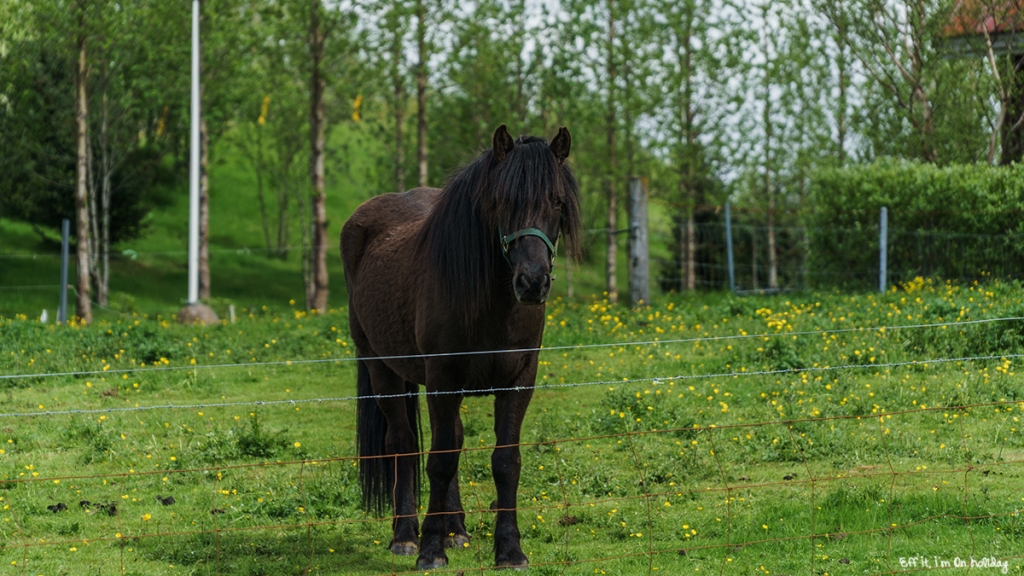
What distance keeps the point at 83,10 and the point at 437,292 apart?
1835cm

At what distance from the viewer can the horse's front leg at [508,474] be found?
5.91 m

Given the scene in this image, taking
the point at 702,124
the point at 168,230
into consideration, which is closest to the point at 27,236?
the point at 168,230

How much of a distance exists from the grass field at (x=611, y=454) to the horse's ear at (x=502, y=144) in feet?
5.56

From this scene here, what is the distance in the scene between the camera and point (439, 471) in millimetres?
6188

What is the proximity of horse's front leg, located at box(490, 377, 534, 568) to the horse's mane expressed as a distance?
0.59 m

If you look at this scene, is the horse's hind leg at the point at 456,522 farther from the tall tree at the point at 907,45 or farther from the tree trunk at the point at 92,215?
the tree trunk at the point at 92,215

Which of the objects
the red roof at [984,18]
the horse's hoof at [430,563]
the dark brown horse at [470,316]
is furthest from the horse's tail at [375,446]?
the red roof at [984,18]

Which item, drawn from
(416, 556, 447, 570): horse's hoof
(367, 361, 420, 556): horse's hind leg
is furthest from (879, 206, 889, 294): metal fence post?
(416, 556, 447, 570): horse's hoof

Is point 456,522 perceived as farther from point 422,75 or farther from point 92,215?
point 92,215

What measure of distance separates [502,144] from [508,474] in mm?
1945

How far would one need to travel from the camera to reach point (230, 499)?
761 cm

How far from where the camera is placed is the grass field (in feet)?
20.3

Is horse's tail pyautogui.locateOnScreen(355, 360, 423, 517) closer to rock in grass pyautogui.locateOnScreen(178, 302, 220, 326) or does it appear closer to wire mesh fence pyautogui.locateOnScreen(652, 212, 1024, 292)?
wire mesh fence pyautogui.locateOnScreen(652, 212, 1024, 292)

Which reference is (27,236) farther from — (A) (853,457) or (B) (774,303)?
(A) (853,457)
